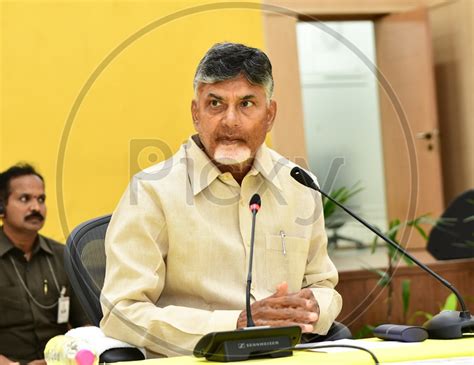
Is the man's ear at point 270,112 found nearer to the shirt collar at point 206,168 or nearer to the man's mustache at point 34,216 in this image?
the shirt collar at point 206,168

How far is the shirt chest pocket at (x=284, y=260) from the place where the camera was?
96.3 inches

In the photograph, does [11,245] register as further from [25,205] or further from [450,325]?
[450,325]

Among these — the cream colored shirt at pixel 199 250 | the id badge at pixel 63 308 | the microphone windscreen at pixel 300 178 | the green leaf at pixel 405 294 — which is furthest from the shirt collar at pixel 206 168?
→ the green leaf at pixel 405 294

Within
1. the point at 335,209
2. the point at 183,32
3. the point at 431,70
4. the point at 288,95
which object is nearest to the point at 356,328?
the point at 335,209

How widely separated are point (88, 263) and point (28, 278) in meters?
1.55

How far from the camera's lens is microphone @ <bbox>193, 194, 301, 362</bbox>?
177 cm

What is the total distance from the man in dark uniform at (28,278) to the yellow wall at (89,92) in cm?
14

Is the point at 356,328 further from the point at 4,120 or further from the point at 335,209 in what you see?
the point at 4,120

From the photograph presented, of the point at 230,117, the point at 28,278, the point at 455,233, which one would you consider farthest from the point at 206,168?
the point at 455,233

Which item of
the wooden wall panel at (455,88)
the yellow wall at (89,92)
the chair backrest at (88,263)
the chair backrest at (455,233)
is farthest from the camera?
the wooden wall panel at (455,88)

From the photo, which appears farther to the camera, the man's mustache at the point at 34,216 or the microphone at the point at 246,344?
the man's mustache at the point at 34,216

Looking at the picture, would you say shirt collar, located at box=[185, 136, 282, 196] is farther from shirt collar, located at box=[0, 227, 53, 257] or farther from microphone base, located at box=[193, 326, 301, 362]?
shirt collar, located at box=[0, 227, 53, 257]

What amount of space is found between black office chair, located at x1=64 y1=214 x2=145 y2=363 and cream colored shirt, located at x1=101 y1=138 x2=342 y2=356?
217 mm

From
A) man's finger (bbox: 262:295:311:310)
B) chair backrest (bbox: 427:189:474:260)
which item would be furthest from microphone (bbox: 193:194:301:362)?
chair backrest (bbox: 427:189:474:260)
